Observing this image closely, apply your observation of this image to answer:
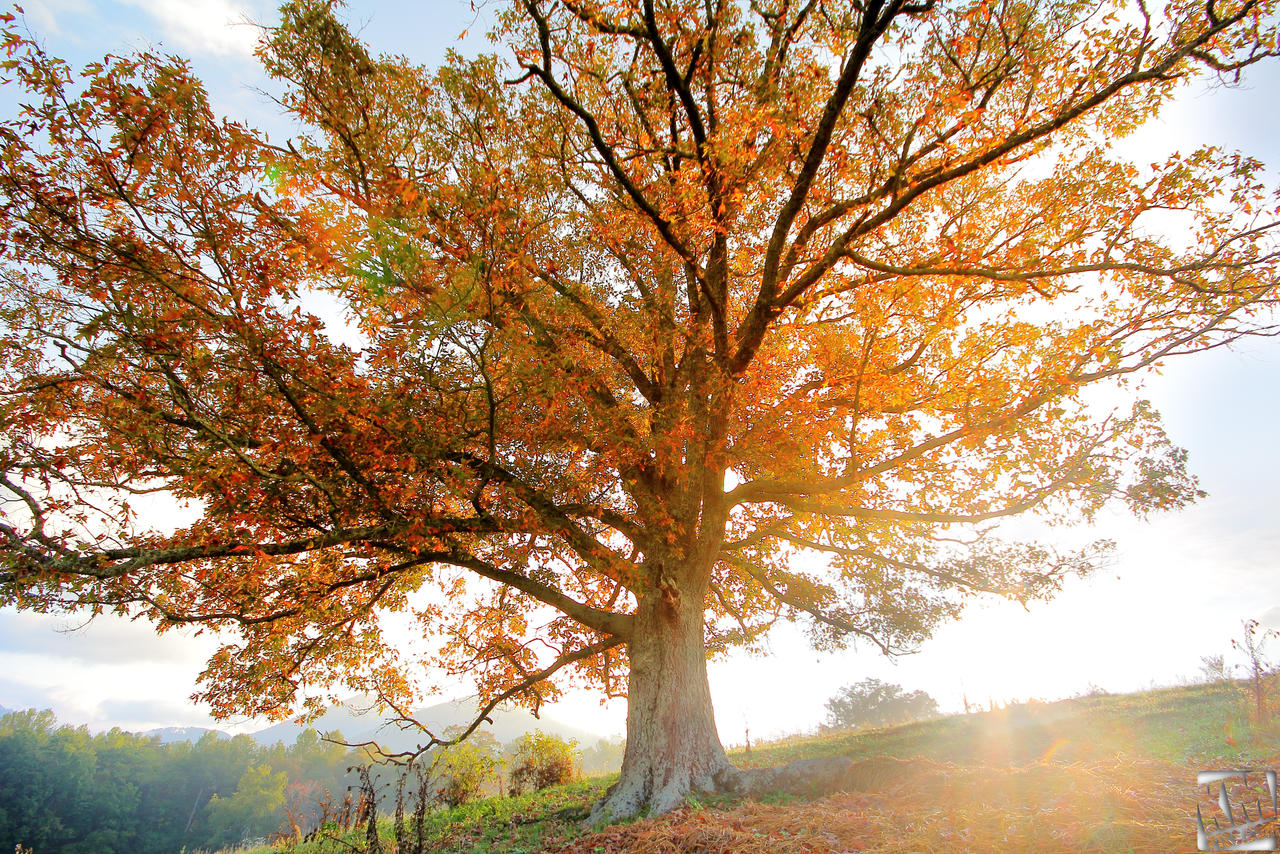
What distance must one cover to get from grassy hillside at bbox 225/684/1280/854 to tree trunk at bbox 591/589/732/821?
56 cm

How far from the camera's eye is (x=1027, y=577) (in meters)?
9.24

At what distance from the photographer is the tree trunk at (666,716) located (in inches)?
281

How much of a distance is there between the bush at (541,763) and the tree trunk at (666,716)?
5.49m

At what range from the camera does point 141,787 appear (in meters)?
71.5

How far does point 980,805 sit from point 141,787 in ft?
352

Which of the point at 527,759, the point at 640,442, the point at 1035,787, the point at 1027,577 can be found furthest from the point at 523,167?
A: the point at 527,759

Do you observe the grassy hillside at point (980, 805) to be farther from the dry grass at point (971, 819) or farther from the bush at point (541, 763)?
the bush at point (541, 763)

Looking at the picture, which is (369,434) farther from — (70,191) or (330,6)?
(330,6)

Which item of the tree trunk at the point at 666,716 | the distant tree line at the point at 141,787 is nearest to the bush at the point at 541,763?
the tree trunk at the point at 666,716

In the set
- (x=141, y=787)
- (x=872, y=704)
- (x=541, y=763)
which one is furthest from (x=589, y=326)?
(x=141, y=787)

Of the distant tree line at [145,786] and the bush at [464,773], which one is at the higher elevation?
the bush at [464,773]

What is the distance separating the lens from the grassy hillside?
3.94 meters

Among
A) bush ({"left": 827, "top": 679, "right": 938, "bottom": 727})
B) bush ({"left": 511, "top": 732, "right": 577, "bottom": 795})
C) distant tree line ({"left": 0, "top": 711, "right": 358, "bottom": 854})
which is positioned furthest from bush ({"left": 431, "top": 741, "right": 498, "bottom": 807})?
distant tree line ({"left": 0, "top": 711, "right": 358, "bottom": 854})

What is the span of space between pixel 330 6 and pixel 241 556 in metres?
6.91
